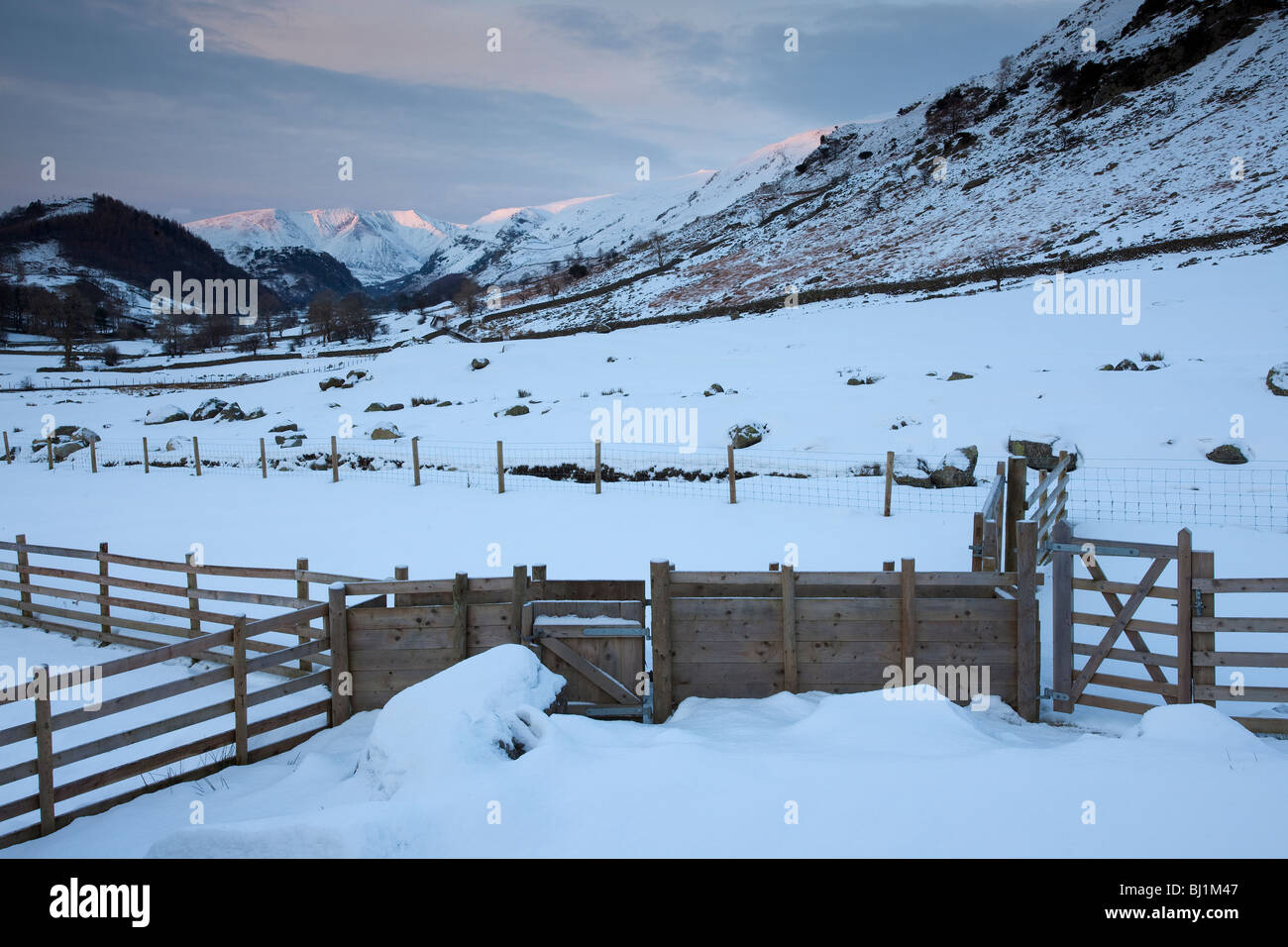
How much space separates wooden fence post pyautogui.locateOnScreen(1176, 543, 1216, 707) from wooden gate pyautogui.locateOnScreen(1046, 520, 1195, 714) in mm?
14

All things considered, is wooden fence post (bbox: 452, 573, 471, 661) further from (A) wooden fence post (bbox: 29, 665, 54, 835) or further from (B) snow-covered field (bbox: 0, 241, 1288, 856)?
(A) wooden fence post (bbox: 29, 665, 54, 835)

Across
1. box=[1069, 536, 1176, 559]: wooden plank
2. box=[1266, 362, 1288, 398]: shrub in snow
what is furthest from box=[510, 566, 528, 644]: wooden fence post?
box=[1266, 362, 1288, 398]: shrub in snow

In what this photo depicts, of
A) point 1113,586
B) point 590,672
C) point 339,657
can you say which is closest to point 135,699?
point 339,657

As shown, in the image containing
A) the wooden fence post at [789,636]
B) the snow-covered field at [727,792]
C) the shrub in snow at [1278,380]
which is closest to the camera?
the snow-covered field at [727,792]

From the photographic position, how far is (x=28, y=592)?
11.8 metres

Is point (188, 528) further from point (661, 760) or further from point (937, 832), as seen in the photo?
point (937, 832)

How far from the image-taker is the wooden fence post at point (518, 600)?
7414 mm

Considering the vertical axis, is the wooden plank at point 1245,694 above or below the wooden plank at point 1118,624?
below

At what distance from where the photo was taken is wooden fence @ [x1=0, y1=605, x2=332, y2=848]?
5.44 m

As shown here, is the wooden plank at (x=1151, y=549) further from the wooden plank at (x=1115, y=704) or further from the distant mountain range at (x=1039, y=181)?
the distant mountain range at (x=1039, y=181)

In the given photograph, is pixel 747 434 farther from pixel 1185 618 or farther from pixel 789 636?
pixel 1185 618

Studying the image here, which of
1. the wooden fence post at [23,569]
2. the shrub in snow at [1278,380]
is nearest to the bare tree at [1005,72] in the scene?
the shrub in snow at [1278,380]

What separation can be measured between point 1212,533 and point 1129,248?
3192 cm

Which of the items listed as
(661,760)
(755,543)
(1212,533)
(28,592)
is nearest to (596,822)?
(661,760)
